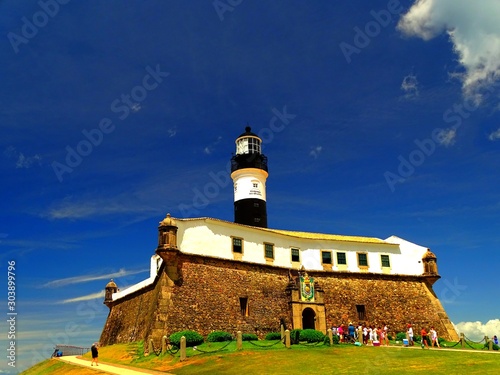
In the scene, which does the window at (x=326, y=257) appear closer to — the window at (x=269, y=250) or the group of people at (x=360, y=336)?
the window at (x=269, y=250)

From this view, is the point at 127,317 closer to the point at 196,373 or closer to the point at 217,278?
the point at 217,278

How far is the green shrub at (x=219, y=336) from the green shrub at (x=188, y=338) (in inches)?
48.5

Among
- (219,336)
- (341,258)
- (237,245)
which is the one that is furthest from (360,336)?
(237,245)

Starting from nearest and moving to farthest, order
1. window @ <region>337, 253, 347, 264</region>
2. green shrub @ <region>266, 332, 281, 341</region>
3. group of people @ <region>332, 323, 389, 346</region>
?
group of people @ <region>332, 323, 389, 346</region> → green shrub @ <region>266, 332, 281, 341</region> → window @ <region>337, 253, 347, 264</region>

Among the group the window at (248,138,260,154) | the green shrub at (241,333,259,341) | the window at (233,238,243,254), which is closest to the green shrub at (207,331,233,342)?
the green shrub at (241,333,259,341)

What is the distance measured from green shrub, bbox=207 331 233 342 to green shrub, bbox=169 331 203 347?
1231mm

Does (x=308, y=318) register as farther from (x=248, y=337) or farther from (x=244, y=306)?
(x=248, y=337)

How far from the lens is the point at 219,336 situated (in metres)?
29.4

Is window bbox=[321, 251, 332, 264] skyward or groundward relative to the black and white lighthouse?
groundward

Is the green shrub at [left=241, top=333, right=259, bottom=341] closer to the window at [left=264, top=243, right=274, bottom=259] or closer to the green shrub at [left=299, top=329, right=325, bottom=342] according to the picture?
the green shrub at [left=299, top=329, right=325, bottom=342]

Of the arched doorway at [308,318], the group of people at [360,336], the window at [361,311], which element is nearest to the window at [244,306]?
the arched doorway at [308,318]

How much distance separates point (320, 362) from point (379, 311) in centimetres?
2114

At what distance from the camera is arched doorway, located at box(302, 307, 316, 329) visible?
119 feet

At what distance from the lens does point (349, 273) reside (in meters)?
40.2
